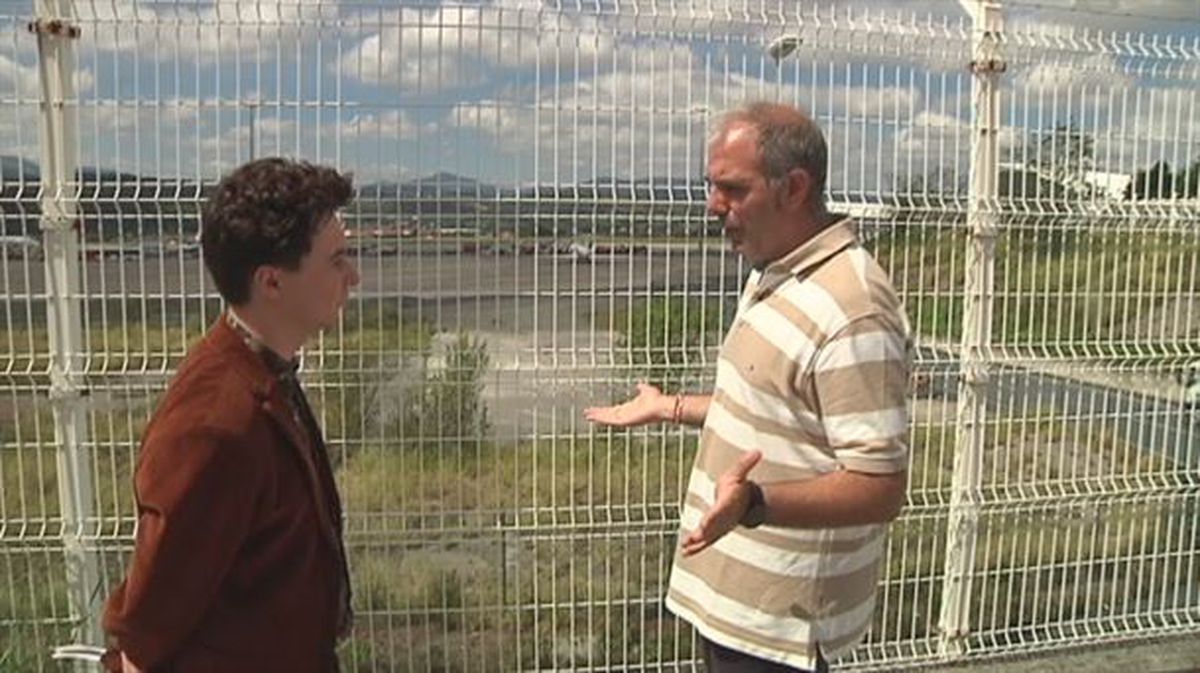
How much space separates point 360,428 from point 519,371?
0.55 meters

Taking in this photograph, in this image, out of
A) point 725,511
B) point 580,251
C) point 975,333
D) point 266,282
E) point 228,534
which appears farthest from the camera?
point 975,333

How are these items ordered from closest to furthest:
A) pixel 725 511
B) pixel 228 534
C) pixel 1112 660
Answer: pixel 228 534 < pixel 725 511 < pixel 1112 660

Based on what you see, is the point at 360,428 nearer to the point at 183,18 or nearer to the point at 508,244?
the point at 508,244

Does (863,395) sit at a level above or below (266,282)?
below

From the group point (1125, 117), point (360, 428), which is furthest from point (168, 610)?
point (1125, 117)

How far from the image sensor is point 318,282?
2037 mm

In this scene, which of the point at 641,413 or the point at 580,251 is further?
the point at 580,251

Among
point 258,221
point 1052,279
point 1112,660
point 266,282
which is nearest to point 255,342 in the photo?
point 266,282

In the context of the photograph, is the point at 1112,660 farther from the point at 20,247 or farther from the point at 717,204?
the point at 20,247

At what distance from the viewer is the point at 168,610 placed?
1885mm

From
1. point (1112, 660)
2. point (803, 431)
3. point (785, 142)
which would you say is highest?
point (785, 142)

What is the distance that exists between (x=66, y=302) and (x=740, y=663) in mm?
2356

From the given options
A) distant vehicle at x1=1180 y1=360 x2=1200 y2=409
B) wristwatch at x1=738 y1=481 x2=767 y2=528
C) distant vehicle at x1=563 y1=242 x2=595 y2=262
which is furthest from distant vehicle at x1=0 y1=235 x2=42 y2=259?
distant vehicle at x1=1180 y1=360 x2=1200 y2=409

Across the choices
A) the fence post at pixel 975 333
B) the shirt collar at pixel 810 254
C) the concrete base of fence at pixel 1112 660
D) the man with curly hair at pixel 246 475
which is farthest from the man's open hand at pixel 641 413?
the concrete base of fence at pixel 1112 660
